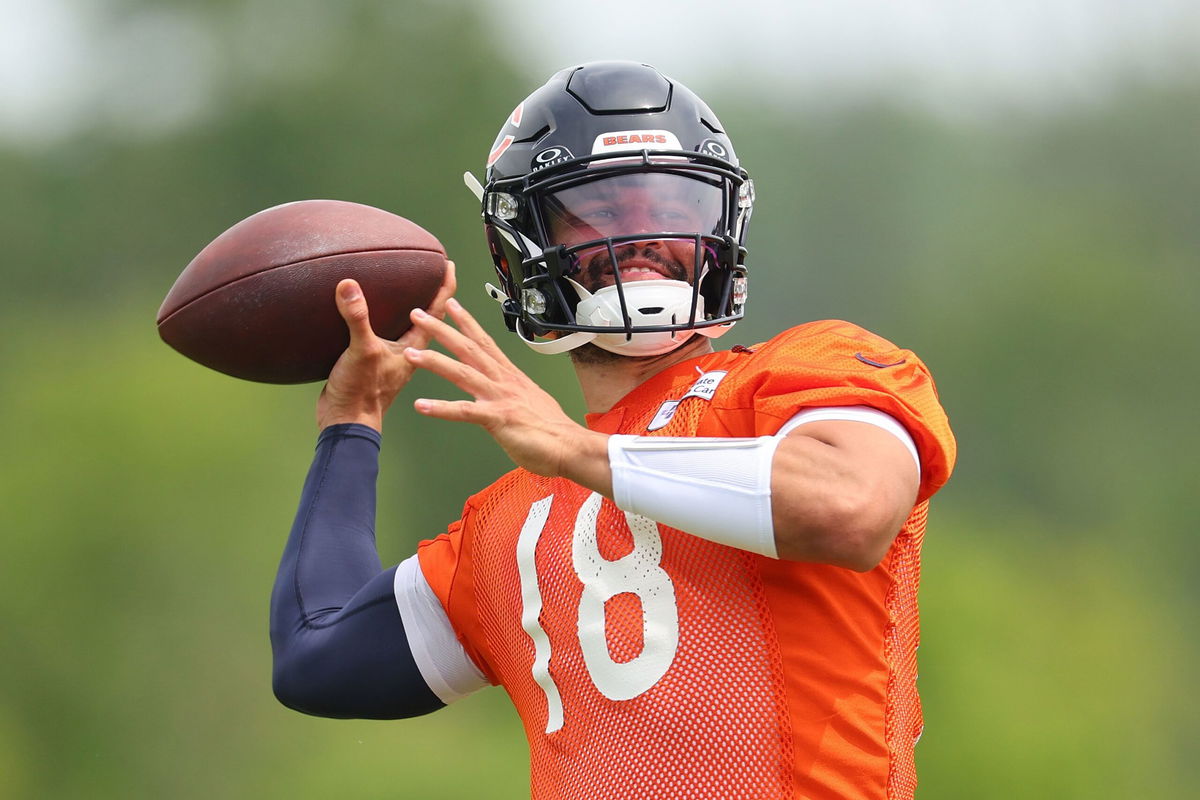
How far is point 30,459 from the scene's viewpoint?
12547 mm

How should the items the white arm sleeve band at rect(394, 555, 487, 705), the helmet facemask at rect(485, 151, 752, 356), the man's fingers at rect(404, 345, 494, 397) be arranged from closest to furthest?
the man's fingers at rect(404, 345, 494, 397) < the helmet facemask at rect(485, 151, 752, 356) < the white arm sleeve band at rect(394, 555, 487, 705)

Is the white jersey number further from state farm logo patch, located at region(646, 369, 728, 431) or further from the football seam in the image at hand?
the football seam

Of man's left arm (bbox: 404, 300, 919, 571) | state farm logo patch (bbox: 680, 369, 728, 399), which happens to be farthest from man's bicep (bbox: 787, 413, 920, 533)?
state farm logo patch (bbox: 680, 369, 728, 399)

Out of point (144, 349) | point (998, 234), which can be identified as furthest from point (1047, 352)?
point (144, 349)

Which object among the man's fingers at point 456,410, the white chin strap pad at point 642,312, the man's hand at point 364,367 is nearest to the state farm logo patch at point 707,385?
the white chin strap pad at point 642,312

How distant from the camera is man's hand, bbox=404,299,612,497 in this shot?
1750 mm

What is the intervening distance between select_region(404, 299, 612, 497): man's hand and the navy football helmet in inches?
10.9

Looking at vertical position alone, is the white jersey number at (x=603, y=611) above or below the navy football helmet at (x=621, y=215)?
below

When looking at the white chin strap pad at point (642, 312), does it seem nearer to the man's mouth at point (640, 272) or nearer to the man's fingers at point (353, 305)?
the man's mouth at point (640, 272)

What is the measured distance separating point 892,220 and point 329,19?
7749 millimetres

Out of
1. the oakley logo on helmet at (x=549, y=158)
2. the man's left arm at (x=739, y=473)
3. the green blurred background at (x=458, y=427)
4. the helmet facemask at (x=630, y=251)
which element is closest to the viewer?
the man's left arm at (x=739, y=473)

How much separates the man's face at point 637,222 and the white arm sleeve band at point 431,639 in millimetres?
574

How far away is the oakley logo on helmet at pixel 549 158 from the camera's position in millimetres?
2176

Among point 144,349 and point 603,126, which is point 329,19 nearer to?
point 144,349
